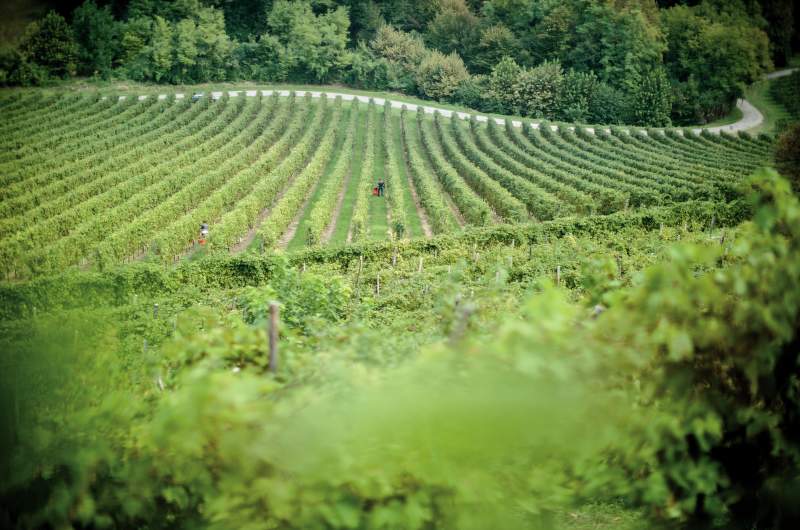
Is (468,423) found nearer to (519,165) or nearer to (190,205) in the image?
(190,205)

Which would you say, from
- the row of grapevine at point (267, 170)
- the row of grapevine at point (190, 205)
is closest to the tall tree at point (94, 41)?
the row of grapevine at point (267, 170)

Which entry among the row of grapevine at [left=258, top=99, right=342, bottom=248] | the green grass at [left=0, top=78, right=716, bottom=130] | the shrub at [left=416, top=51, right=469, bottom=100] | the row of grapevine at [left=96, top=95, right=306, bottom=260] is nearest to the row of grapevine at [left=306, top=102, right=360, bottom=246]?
the row of grapevine at [left=258, top=99, right=342, bottom=248]

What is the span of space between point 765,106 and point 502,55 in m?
33.2

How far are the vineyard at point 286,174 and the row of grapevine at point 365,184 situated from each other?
164mm

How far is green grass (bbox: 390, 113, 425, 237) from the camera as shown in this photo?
31.6 metres

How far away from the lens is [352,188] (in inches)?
1581

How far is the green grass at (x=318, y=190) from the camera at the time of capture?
95.4 ft

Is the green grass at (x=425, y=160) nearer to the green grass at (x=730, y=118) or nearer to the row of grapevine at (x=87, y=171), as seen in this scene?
the row of grapevine at (x=87, y=171)

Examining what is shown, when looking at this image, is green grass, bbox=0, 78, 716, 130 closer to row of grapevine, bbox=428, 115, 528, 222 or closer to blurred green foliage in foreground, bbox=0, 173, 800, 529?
row of grapevine, bbox=428, 115, 528, 222

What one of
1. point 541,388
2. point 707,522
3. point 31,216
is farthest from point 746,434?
point 31,216

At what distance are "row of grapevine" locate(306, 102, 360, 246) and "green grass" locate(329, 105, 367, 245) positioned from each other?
0.46 meters

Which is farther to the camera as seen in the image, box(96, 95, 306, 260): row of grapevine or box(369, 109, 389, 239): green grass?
box(369, 109, 389, 239): green grass

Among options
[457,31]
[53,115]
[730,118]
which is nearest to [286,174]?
[53,115]

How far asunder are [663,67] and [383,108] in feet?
109
